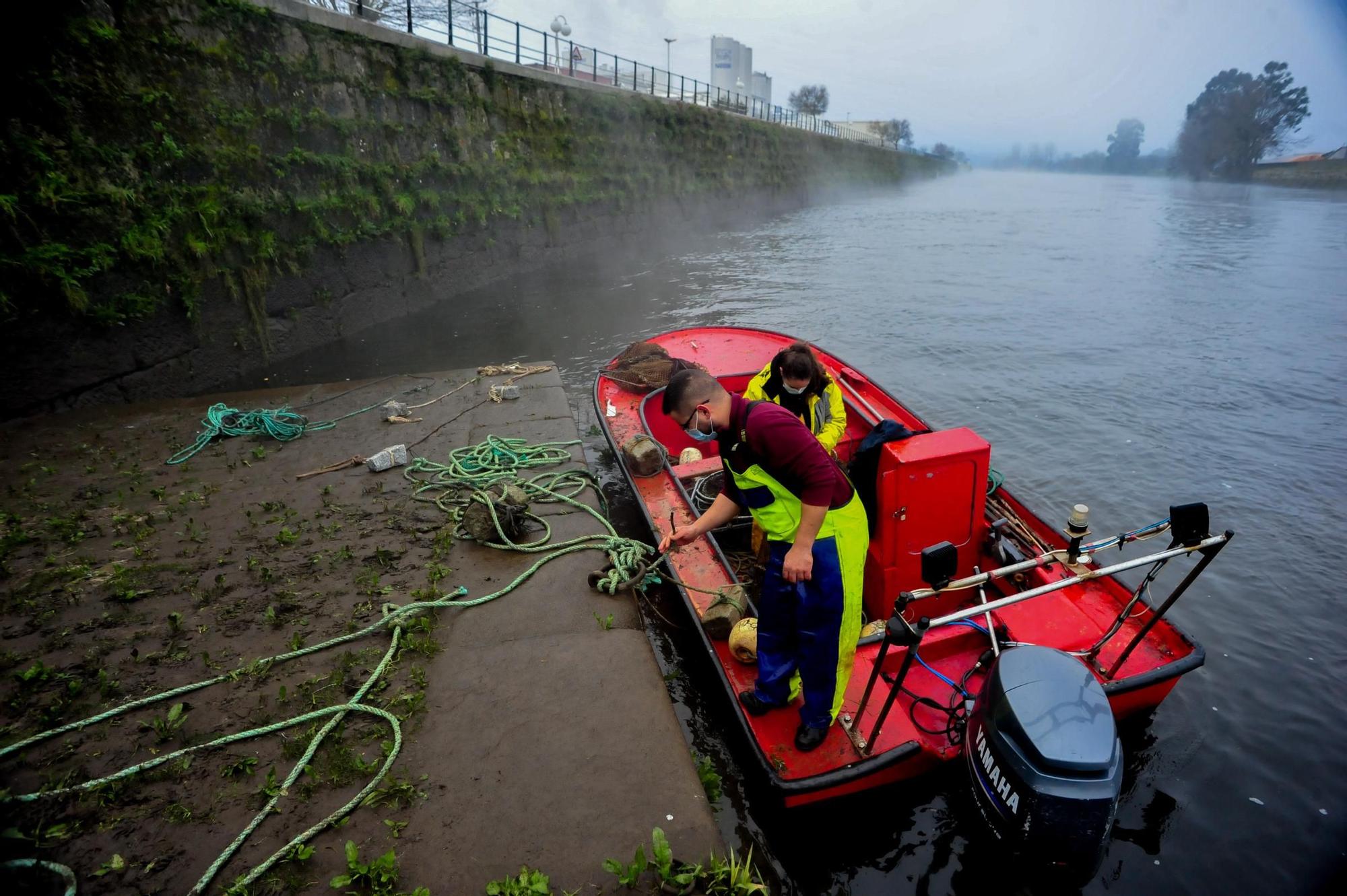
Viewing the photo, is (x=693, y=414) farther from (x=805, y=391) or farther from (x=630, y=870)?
(x=630, y=870)

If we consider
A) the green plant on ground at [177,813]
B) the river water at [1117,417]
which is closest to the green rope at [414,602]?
the green plant on ground at [177,813]

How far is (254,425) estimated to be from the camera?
239 inches

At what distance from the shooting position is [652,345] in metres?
7.43

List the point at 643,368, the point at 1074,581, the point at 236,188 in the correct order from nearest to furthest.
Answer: the point at 1074,581 < the point at 643,368 < the point at 236,188

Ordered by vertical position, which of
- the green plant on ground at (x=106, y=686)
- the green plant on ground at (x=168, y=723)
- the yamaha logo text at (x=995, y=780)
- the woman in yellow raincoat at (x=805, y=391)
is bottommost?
the green plant on ground at (x=168, y=723)

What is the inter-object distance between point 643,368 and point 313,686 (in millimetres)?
4645

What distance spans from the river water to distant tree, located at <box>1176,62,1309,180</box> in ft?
139

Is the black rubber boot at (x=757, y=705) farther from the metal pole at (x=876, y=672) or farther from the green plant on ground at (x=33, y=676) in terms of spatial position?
the green plant on ground at (x=33, y=676)

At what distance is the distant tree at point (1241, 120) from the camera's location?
5256cm

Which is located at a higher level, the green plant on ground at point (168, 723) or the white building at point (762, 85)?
the white building at point (762, 85)

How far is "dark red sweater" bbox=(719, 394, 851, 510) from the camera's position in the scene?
2529 millimetres

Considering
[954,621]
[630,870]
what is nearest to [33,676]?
[630,870]

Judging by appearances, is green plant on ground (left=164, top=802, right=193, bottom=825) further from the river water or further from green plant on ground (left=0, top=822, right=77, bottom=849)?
the river water

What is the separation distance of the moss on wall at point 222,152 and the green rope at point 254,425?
2.22 meters
